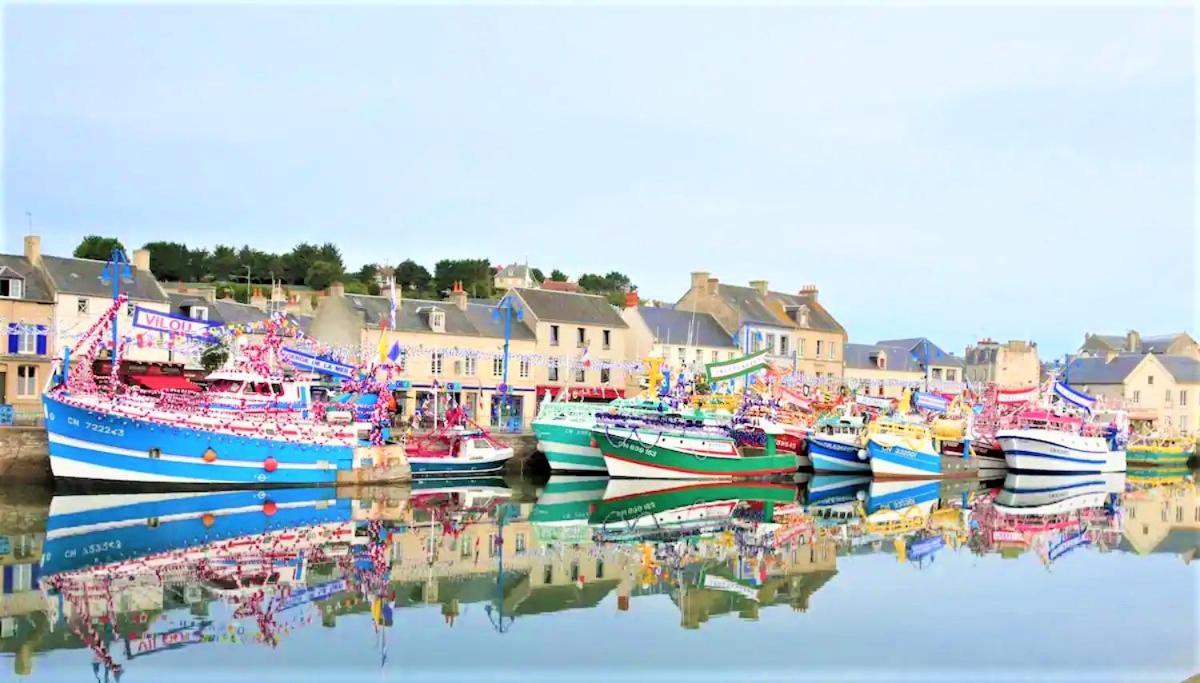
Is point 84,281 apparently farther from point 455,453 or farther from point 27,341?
point 455,453

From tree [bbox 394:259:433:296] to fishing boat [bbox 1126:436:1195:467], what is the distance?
56704 millimetres

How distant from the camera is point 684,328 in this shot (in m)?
63.0

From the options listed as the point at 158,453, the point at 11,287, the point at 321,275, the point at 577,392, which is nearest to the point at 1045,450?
the point at 577,392

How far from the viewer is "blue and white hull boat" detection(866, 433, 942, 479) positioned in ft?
155

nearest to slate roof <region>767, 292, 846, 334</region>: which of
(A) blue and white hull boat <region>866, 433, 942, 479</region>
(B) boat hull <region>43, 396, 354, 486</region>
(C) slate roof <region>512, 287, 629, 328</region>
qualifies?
(C) slate roof <region>512, 287, 629, 328</region>

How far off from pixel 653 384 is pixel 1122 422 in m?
29.2

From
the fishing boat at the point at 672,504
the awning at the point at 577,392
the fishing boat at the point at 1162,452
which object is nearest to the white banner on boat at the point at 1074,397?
the fishing boat at the point at 1162,452

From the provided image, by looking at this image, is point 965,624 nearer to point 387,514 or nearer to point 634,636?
point 634,636

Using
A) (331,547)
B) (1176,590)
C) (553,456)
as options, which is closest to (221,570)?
(331,547)

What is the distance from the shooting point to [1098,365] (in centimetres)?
7900

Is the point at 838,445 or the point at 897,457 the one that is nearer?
the point at 897,457

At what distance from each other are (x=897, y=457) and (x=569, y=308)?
1833cm

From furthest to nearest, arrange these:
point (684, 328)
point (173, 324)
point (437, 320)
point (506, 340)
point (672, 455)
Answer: point (684, 328) < point (437, 320) < point (506, 340) < point (672, 455) < point (173, 324)

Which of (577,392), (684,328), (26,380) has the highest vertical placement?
(684,328)
